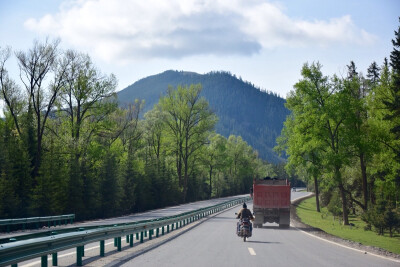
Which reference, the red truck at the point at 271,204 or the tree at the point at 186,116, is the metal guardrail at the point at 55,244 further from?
the tree at the point at 186,116

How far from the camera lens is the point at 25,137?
38562 millimetres

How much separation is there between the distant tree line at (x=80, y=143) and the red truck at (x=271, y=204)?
52.3 feet

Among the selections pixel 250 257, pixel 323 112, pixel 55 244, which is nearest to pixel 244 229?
pixel 250 257

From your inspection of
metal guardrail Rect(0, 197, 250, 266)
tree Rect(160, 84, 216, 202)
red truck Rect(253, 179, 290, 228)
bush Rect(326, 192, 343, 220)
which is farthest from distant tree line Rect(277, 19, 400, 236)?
tree Rect(160, 84, 216, 202)

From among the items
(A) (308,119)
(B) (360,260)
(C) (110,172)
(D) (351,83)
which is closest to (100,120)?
(C) (110,172)

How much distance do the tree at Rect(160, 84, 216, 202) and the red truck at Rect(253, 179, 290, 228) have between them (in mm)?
42861

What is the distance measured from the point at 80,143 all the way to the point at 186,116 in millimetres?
30238

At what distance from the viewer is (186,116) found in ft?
242

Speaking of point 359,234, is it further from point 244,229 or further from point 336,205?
point 336,205

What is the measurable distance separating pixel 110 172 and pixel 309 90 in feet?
70.1

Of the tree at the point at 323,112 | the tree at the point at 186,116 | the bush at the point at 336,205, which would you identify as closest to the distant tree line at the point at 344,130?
the tree at the point at 323,112

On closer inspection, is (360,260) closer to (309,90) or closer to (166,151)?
(309,90)

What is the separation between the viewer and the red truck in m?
30.3

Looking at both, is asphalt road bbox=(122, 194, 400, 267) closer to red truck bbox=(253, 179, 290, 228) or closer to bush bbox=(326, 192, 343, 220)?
red truck bbox=(253, 179, 290, 228)
